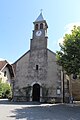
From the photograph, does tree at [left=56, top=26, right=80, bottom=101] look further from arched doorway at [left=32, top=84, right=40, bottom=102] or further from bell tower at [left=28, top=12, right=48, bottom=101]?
arched doorway at [left=32, top=84, right=40, bottom=102]

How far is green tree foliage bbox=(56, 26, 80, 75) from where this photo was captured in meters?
21.8

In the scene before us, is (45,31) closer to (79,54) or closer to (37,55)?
(37,55)

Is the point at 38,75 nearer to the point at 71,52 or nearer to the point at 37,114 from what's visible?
the point at 71,52

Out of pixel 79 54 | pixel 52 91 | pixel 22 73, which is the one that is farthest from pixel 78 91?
pixel 79 54

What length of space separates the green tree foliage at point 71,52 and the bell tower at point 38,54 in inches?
222

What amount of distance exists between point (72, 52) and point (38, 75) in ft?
26.8

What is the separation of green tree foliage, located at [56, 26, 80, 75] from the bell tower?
18.5 feet

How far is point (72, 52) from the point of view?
73.4 ft

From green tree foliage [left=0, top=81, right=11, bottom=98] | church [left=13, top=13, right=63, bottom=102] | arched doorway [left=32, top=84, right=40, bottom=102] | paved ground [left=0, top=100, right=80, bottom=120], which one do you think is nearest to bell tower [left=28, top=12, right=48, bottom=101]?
church [left=13, top=13, right=63, bottom=102]

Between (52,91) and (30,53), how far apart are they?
6.68m

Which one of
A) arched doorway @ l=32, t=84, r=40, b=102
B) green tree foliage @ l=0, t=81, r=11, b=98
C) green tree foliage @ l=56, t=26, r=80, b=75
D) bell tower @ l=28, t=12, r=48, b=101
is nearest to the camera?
green tree foliage @ l=56, t=26, r=80, b=75

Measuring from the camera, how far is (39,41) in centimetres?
3061

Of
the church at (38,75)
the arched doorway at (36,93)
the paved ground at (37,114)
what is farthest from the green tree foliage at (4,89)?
the paved ground at (37,114)

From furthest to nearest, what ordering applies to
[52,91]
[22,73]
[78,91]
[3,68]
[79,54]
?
[3,68]
[78,91]
[22,73]
[52,91]
[79,54]
